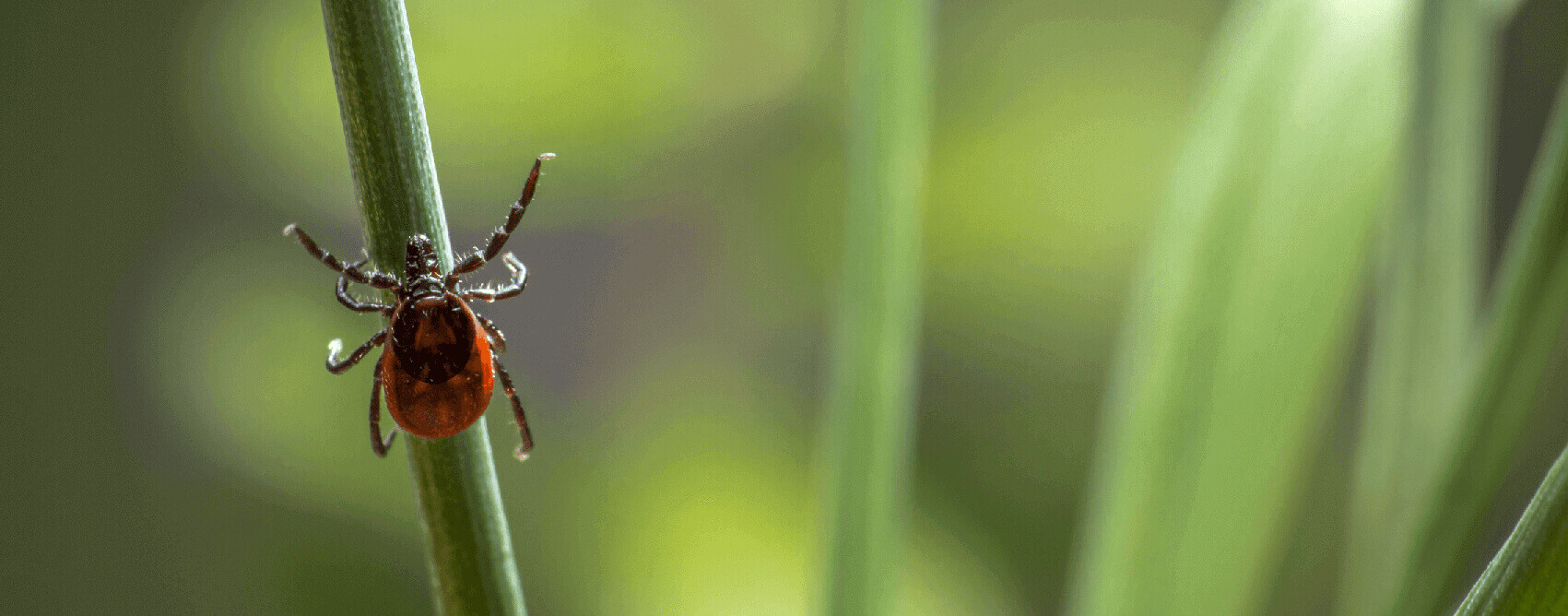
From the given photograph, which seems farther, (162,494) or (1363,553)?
(162,494)

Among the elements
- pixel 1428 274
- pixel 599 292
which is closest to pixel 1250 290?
pixel 1428 274

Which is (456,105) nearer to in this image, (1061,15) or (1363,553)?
(1061,15)

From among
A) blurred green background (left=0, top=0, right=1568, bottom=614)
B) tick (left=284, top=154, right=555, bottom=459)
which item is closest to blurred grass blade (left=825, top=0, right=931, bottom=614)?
tick (left=284, top=154, right=555, bottom=459)

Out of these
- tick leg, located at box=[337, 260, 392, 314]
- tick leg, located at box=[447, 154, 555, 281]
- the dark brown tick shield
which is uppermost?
tick leg, located at box=[447, 154, 555, 281]

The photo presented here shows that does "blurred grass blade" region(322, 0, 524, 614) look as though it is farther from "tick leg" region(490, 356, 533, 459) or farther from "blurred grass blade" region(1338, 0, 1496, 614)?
"blurred grass blade" region(1338, 0, 1496, 614)

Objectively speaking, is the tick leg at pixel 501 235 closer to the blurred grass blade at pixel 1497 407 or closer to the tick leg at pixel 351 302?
the tick leg at pixel 351 302

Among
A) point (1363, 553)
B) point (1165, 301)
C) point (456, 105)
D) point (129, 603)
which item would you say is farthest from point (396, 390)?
point (129, 603)
